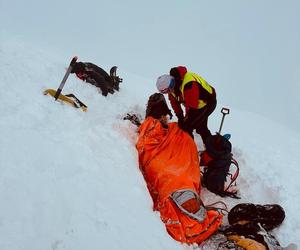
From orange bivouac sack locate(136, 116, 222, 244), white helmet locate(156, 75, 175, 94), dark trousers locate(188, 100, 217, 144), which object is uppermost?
white helmet locate(156, 75, 175, 94)

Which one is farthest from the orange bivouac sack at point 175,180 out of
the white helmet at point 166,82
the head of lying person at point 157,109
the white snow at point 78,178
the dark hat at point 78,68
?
the dark hat at point 78,68

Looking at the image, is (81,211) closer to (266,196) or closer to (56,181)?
(56,181)

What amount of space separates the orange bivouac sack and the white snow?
205 millimetres

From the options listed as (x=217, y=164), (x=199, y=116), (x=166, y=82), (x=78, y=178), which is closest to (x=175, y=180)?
(x=217, y=164)

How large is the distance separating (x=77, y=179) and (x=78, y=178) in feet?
0.08

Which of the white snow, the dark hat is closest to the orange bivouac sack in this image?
the white snow

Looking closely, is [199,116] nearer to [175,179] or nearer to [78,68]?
[175,179]

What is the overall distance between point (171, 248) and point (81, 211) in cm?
90

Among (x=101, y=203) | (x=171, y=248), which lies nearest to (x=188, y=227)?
(x=171, y=248)

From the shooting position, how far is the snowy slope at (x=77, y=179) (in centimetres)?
301

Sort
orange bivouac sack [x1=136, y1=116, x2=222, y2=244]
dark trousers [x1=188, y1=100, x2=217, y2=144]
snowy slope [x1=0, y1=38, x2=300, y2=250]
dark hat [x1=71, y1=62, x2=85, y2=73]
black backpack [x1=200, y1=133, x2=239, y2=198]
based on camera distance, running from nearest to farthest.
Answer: snowy slope [x1=0, y1=38, x2=300, y2=250]
orange bivouac sack [x1=136, y1=116, x2=222, y2=244]
black backpack [x1=200, y1=133, x2=239, y2=198]
dark trousers [x1=188, y1=100, x2=217, y2=144]
dark hat [x1=71, y1=62, x2=85, y2=73]

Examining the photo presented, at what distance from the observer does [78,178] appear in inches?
145

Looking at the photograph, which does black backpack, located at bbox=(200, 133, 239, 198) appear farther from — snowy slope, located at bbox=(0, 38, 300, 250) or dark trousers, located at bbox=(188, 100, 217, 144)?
dark trousers, located at bbox=(188, 100, 217, 144)

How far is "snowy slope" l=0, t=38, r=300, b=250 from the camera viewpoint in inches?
119
